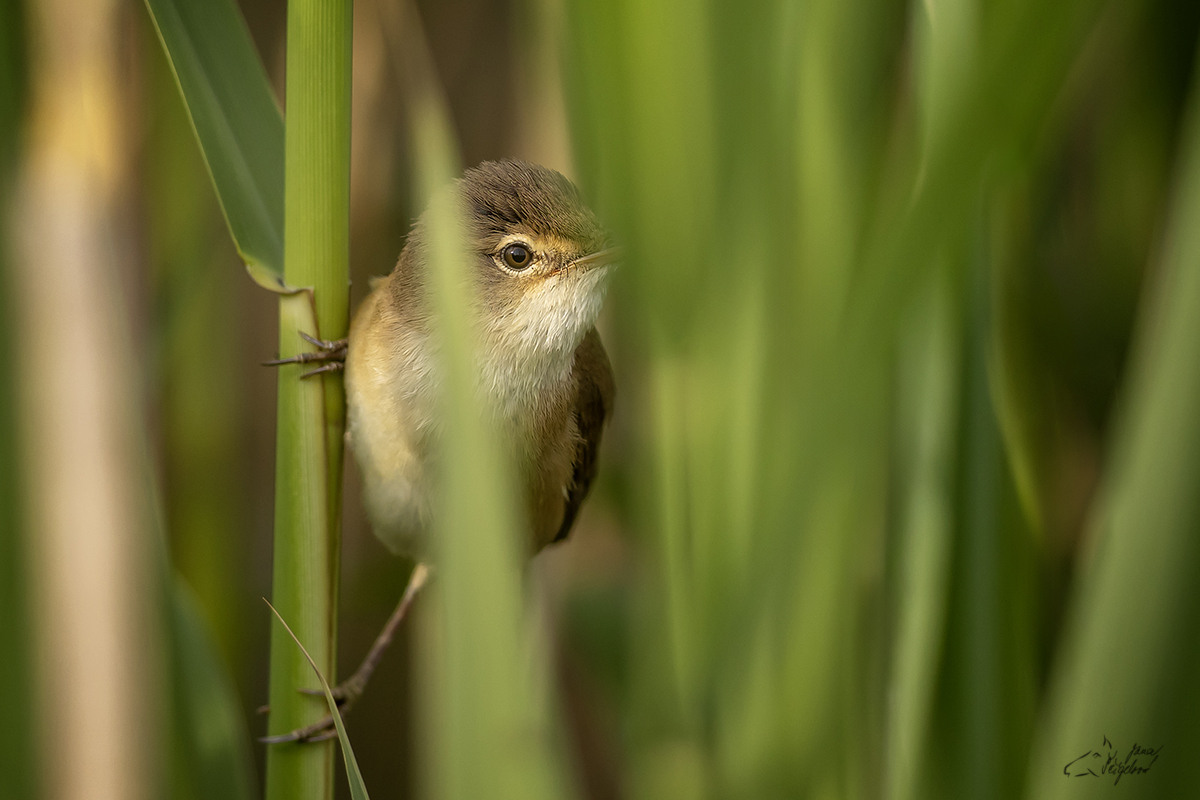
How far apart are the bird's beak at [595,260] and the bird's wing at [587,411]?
267 millimetres

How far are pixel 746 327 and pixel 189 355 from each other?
127cm

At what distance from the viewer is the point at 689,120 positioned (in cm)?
63

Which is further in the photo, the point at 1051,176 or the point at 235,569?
the point at 235,569

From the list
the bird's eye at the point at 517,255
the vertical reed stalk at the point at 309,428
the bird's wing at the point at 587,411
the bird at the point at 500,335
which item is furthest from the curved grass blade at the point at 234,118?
the bird's wing at the point at 587,411

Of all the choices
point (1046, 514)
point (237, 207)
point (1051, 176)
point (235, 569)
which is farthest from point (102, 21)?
point (1046, 514)

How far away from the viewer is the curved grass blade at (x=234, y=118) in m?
0.90

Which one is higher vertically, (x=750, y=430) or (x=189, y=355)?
(x=189, y=355)

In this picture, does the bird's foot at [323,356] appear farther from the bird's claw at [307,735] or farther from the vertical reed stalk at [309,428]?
the bird's claw at [307,735]

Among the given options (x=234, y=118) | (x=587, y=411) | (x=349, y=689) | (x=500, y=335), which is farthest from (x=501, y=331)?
(x=349, y=689)

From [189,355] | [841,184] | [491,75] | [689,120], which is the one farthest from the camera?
[491,75]

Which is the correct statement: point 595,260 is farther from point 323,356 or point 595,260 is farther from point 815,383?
point 815,383

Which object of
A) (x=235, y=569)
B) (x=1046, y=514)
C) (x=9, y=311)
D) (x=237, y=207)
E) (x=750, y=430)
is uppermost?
(x=237, y=207)

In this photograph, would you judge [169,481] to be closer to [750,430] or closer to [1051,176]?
[750,430]

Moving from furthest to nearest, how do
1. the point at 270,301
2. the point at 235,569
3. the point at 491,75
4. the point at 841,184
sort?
the point at 270,301 → the point at 491,75 → the point at 235,569 → the point at 841,184
